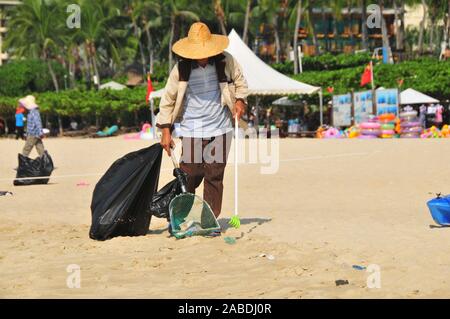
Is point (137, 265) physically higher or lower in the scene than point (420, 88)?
higher

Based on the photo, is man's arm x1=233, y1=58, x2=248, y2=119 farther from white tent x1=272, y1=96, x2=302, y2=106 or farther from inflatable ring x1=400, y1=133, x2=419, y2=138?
white tent x1=272, y1=96, x2=302, y2=106

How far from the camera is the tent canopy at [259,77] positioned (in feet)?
94.0

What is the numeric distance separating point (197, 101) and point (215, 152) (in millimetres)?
417

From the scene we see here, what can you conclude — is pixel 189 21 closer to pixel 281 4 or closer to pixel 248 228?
pixel 281 4

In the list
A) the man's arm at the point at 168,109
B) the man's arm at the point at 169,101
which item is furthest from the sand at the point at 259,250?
the man's arm at the point at 169,101

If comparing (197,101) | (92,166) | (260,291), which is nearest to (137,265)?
(260,291)

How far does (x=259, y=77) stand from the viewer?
96.0ft

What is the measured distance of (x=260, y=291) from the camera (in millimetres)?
5188

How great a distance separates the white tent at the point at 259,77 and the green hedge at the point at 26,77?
1319 inches

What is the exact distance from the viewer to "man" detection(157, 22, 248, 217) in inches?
289

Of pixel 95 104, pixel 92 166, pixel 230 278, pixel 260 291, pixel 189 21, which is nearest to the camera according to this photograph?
pixel 260 291

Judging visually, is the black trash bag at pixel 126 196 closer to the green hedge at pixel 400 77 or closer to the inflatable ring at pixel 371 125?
the inflatable ring at pixel 371 125
